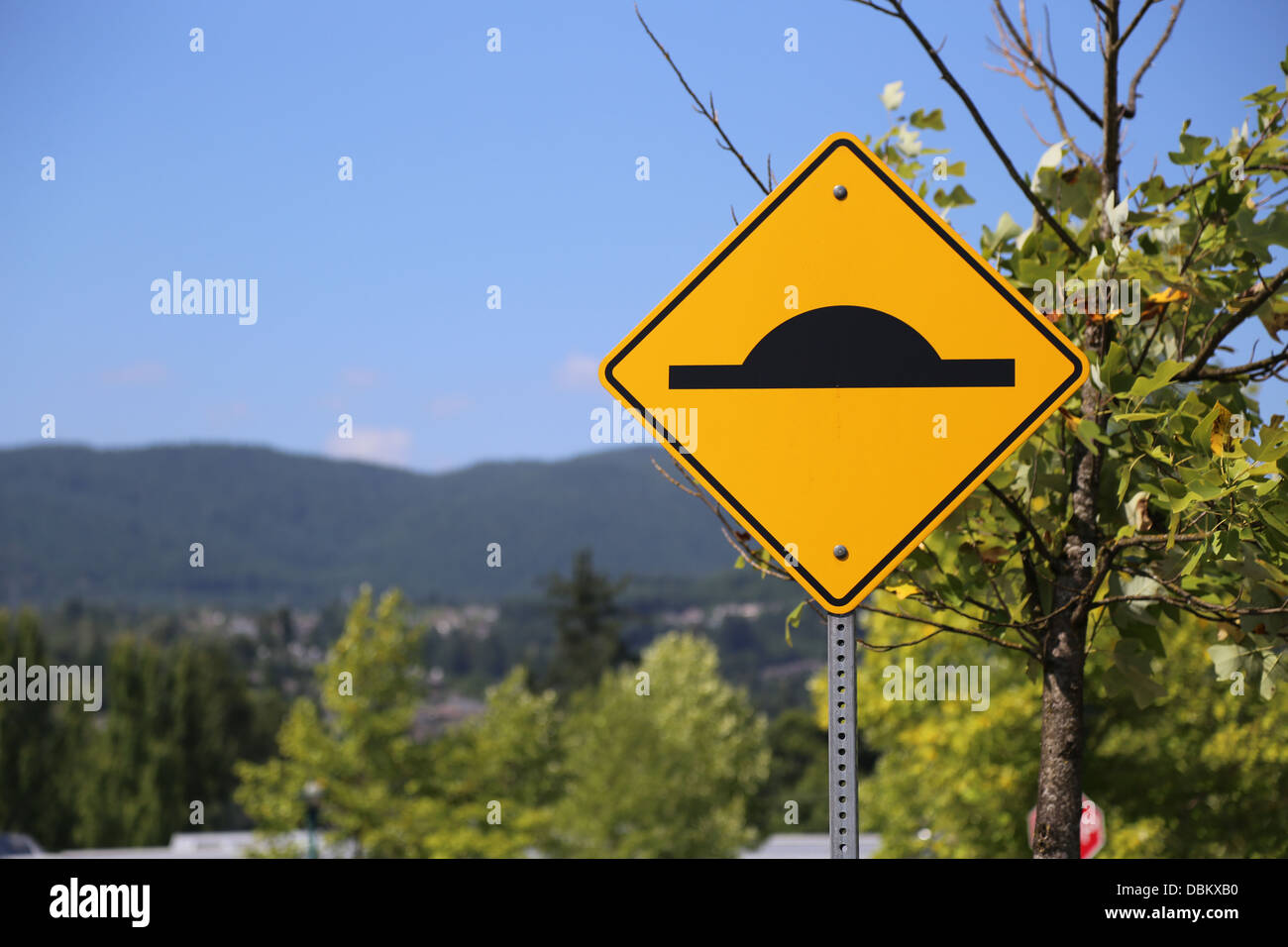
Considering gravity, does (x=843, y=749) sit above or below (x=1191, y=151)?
below

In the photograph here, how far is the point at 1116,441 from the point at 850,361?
1.52 m

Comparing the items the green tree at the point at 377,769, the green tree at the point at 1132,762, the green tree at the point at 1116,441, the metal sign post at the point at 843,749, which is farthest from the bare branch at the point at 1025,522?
the green tree at the point at 377,769

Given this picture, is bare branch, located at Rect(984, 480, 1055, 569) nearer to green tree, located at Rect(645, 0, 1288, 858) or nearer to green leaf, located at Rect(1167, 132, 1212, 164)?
green tree, located at Rect(645, 0, 1288, 858)

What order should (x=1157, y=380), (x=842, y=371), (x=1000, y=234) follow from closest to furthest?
(x=842, y=371)
(x=1157, y=380)
(x=1000, y=234)

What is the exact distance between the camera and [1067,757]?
146 inches

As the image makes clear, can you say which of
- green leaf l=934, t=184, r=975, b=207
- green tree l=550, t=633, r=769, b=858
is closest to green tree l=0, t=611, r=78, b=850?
Result: green tree l=550, t=633, r=769, b=858

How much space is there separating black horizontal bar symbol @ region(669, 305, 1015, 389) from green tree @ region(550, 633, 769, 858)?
145 feet

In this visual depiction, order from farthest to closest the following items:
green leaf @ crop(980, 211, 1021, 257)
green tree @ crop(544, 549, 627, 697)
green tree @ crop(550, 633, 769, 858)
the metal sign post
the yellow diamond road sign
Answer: green tree @ crop(544, 549, 627, 697) → green tree @ crop(550, 633, 769, 858) → green leaf @ crop(980, 211, 1021, 257) → the yellow diamond road sign → the metal sign post

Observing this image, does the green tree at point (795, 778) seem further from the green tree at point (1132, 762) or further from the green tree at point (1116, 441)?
the green tree at point (1116, 441)

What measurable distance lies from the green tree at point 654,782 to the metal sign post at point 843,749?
43.9 meters

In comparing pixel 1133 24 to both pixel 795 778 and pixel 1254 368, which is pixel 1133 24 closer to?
pixel 1254 368

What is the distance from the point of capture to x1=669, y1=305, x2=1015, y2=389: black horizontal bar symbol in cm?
274

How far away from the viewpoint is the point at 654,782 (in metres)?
48.6

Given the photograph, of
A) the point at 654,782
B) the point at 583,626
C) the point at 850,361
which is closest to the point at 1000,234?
the point at 850,361
